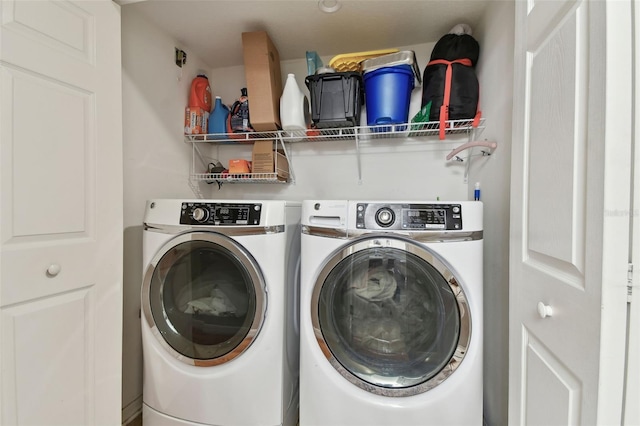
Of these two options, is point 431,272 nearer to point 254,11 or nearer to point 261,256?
point 261,256

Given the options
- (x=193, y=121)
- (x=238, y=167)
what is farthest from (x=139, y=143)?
(x=238, y=167)

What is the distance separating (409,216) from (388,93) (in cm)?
79

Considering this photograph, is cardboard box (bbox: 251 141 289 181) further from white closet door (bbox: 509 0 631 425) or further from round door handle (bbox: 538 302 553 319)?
round door handle (bbox: 538 302 553 319)

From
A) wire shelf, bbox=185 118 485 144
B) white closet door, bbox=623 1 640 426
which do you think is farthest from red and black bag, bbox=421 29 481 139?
white closet door, bbox=623 1 640 426

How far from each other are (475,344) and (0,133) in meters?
1.72

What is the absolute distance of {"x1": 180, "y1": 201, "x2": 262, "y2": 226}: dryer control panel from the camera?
3.90ft

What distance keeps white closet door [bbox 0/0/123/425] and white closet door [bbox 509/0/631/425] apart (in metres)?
1.48

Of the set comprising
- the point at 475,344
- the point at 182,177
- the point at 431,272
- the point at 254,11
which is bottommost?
the point at 475,344

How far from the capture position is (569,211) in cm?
61

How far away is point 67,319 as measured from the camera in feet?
3.25

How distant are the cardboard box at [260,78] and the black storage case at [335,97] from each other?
0.24 meters

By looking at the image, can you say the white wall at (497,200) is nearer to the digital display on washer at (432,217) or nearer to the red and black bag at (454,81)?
the red and black bag at (454,81)

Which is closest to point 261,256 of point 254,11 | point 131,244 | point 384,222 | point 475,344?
point 384,222

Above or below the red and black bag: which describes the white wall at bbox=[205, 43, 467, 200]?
below
